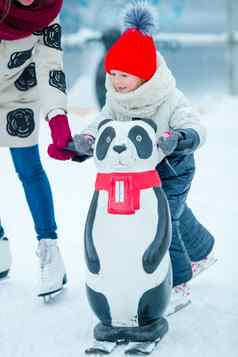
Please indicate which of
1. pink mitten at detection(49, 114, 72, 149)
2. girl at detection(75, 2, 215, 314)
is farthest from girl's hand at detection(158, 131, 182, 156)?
pink mitten at detection(49, 114, 72, 149)

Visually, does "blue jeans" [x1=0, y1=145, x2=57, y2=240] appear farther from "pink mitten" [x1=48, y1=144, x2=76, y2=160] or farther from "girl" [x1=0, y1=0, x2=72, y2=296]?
"pink mitten" [x1=48, y1=144, x2=76, y2=160]

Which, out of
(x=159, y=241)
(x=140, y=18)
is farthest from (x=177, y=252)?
(x=140, y=18)

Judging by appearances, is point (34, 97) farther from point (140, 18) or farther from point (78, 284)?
point (78, 284)

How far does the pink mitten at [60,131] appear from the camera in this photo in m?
2.19

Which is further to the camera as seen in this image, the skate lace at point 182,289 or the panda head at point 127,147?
the skate lace at point 182,289

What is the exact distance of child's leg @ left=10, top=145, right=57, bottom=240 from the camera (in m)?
2.54

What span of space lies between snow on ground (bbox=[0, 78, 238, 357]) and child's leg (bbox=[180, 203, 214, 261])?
0.12m

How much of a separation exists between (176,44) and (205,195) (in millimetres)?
3763

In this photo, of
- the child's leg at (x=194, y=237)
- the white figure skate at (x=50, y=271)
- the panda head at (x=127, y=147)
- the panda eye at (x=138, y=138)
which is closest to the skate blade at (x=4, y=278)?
the white figure skate at (x=50, y=271)

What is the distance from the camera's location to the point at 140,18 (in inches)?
85.6

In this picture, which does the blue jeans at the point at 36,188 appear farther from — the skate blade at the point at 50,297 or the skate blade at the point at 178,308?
the skate blade at the point at 178,308

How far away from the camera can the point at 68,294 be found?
8.23ft

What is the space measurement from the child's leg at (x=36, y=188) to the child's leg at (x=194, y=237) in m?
0.46

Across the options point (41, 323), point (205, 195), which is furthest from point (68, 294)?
point (205, 195)
